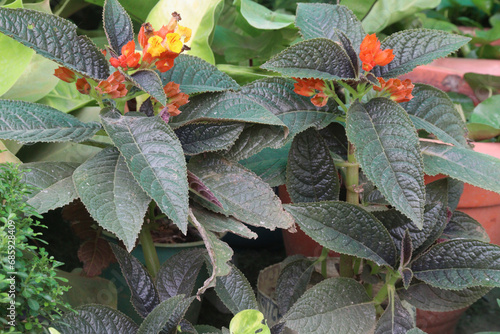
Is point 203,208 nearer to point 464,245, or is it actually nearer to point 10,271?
point 10,271

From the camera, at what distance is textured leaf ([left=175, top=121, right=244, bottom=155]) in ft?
2.44

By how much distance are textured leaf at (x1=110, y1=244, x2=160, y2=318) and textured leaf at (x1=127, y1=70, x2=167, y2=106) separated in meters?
0.26

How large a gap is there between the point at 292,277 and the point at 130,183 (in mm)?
363

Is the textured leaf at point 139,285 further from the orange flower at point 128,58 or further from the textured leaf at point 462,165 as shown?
the textured leaf at point 462,165

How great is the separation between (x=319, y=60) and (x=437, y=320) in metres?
0.67

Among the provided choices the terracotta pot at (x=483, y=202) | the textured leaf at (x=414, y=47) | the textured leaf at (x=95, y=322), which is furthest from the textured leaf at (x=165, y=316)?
the terracotta pot at (x=483, y=202)

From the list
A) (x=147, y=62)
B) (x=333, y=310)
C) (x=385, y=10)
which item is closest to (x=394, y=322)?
(x=333, y=310)

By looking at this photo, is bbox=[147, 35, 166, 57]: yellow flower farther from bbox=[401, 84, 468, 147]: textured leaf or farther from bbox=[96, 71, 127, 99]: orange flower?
bbox=[401, 84, 468, 147]: textured leaf

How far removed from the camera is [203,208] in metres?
0.73

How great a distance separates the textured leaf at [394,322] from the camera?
0.74 meters

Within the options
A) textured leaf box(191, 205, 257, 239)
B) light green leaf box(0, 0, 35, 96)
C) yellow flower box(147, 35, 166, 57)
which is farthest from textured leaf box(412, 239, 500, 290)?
light green leaf box(0, 0, 35, 96)

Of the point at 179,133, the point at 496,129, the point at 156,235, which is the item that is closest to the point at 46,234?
the point at 156,235

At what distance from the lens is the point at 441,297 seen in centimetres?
79

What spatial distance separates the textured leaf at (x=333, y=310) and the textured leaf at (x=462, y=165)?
23cm
